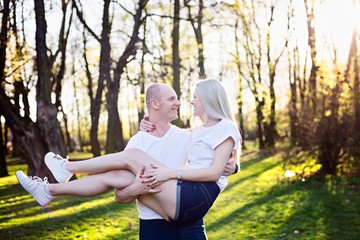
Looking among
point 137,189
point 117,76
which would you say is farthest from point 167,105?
point 117,76

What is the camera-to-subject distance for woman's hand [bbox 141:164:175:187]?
324 cm

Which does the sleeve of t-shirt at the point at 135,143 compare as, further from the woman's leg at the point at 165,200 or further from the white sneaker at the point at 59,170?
the white sneaker at the point at 59,170

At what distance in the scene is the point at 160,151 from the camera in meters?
3.49

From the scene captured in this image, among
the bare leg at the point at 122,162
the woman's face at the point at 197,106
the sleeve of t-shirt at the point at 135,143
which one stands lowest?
the bare leg at the point at 122,162

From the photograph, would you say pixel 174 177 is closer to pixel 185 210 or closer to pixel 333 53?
pixel 185 210

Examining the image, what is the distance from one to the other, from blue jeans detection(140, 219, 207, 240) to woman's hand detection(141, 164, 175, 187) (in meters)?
0.31

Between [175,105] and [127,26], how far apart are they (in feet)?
63.2

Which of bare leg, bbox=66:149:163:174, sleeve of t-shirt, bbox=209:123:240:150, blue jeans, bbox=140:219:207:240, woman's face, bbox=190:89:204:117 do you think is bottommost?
blue jeans, bbox=140:219:207:240

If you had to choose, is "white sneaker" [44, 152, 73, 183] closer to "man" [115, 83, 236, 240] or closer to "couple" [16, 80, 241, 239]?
"couple" [16, 80, 241, 239]

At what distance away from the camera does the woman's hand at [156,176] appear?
324 cm

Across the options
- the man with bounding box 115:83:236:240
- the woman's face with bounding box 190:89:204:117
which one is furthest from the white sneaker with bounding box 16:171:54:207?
the woman's face with bounding box 190:89:204:117

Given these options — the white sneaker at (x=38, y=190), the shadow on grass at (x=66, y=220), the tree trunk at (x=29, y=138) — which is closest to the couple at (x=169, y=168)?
the white sneaker at (x=38, y=190)

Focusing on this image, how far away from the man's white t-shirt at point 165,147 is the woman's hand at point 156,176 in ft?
0.68

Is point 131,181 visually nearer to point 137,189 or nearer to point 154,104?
point 137,189
